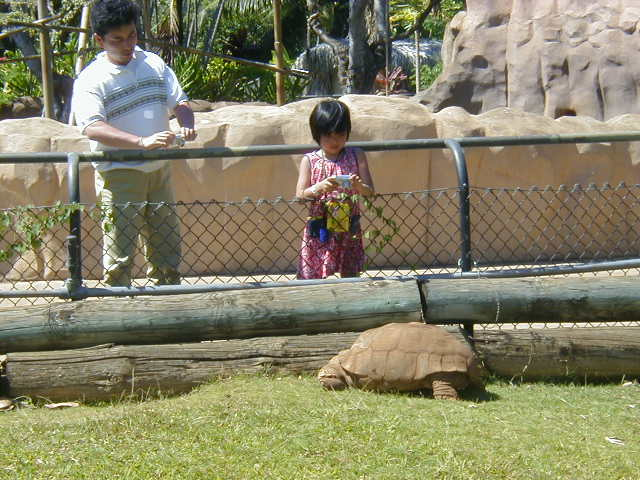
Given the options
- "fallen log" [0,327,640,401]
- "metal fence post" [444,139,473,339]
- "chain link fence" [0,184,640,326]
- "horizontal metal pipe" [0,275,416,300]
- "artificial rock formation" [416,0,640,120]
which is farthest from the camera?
"artificial rock formation" [416,0,640,120]

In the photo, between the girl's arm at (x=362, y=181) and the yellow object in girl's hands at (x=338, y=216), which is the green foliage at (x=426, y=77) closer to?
the girl's arm at (x=362, y=181)

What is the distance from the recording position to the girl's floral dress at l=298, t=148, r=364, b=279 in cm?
472

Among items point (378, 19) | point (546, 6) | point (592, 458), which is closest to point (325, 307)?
point (592, 458)

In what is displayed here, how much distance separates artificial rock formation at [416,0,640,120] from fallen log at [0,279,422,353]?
722 centimetres

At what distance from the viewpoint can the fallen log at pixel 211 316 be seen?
4332 millimetres

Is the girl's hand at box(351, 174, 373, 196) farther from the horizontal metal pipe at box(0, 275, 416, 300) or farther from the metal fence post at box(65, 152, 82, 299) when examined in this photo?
the metal fence post at box(65, 152, 82, 299)

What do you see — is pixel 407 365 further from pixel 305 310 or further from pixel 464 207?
pixel 464 207

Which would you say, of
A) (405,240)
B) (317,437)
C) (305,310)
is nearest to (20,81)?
(405,240)

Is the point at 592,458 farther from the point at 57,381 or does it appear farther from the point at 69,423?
the point at 57,381

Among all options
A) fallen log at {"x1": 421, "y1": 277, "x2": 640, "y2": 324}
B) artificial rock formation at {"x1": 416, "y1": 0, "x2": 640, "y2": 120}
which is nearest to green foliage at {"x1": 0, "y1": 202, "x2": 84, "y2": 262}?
fallen log at {"x1": 421, "y1": 277, "x2": 640, "y2": 324}

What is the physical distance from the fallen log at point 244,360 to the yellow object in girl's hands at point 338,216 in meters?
0.55

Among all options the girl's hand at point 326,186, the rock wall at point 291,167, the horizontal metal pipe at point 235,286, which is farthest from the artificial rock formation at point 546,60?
the girl's hand at point 326,186

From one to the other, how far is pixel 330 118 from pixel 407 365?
132 cm

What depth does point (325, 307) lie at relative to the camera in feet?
14.5
